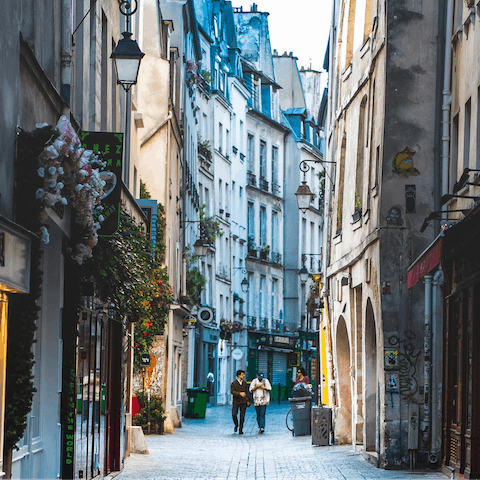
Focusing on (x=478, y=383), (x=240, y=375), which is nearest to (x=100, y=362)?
(x=478, y=383)

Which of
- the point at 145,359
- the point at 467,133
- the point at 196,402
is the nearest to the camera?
the point at 467,133

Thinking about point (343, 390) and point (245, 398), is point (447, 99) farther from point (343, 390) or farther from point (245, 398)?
point (245, 398)

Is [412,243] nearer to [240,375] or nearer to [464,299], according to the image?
[464,299]

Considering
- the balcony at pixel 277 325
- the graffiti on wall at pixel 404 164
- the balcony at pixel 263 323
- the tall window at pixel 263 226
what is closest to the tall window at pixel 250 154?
the tall window at pixel 263 226

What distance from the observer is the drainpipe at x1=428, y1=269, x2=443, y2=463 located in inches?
627

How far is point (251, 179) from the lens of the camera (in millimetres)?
55656

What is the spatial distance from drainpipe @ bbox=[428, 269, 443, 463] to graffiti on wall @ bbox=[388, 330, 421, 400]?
1.77ft

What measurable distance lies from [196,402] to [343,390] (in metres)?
11.5

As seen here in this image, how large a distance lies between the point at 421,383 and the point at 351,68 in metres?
8.18

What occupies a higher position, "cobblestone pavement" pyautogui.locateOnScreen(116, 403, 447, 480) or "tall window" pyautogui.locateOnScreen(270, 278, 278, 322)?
"tall window" pyautogui.locateOnScreen(270, 278, 278, 322)

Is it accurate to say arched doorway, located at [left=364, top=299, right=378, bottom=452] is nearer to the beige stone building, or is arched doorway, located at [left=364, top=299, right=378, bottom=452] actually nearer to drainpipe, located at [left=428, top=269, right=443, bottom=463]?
the beige stone building

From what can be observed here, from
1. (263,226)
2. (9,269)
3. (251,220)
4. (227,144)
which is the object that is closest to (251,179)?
(251,220)

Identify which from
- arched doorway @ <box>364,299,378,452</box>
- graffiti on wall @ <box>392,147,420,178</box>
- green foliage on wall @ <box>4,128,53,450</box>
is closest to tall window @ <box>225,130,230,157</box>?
arched doorway @ <box>364,299,378,452</box>

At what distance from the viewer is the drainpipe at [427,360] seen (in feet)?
52.1
